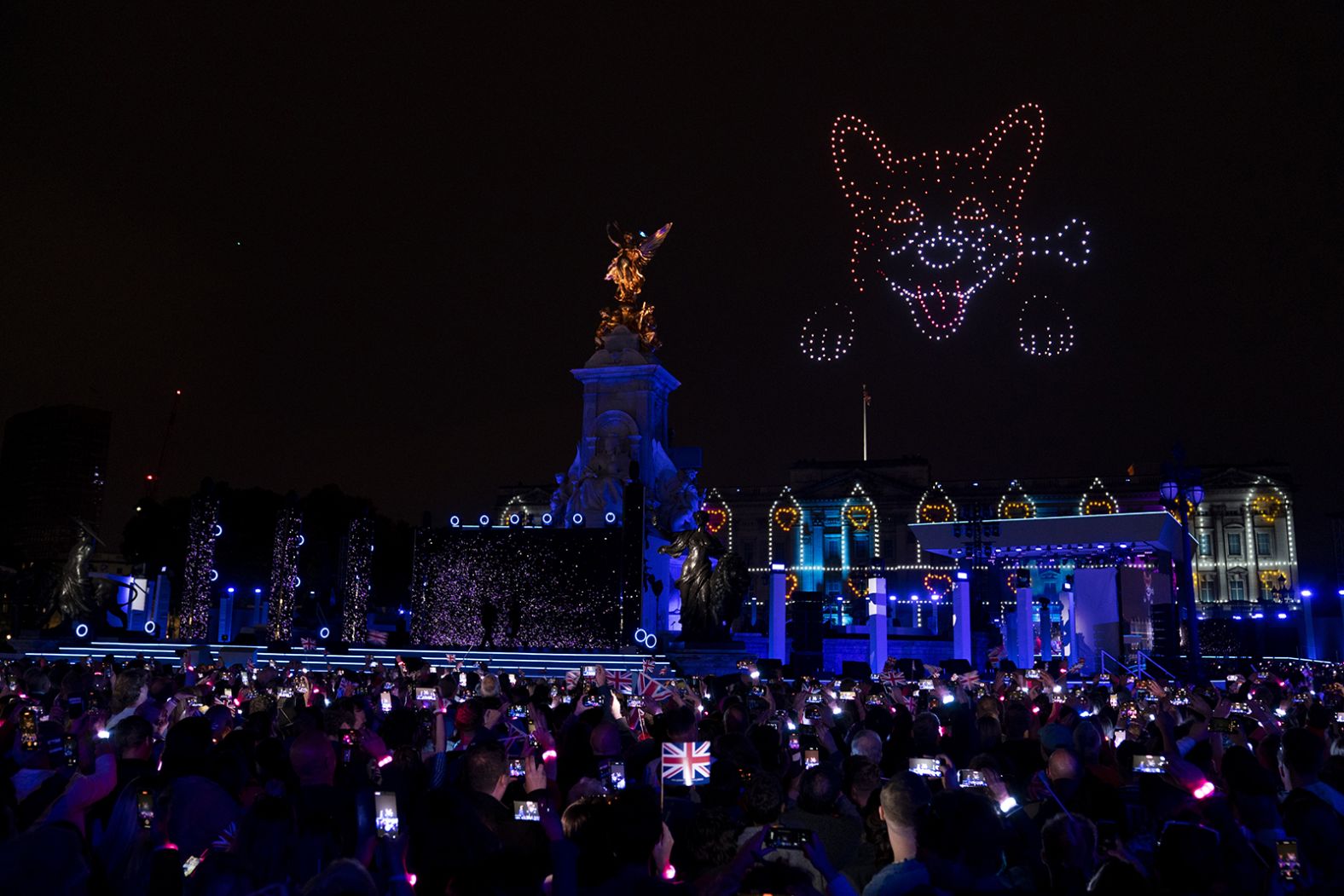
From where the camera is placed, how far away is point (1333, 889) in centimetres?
502

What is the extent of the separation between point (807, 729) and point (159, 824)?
22.3ft

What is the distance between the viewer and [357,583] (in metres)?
38.5

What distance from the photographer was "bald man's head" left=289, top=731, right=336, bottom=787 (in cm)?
672

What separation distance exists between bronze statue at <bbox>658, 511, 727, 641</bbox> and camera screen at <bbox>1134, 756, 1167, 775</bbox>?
90.1ft

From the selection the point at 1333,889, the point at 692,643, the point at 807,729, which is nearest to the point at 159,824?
the point at 1333,889

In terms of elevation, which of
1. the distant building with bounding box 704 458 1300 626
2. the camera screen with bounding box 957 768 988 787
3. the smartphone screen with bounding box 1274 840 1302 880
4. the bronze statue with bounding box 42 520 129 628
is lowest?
the smartphone screen with bounding box 1274 840 1302 880

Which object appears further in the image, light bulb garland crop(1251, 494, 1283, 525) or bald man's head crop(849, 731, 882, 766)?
light bulb garland crop(1251, 494, 1283, 525)

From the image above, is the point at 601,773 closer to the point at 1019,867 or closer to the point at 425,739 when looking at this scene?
the point at 425,739

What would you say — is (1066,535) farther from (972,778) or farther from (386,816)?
(386,816)

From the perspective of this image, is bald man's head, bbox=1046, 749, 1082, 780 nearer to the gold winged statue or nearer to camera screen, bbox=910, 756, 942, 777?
camera screen, bbox=910, 756, 942, 777

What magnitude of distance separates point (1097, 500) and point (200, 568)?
83048 mm

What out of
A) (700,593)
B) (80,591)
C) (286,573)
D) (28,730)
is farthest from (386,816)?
(80,591)

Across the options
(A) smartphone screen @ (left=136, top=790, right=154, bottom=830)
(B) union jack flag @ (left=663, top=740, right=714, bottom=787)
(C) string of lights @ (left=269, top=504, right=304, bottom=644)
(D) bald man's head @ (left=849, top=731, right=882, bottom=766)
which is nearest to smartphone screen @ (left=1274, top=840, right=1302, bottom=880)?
(B) union jack flag @ (left=663, top=740, right=714, bottom=787)

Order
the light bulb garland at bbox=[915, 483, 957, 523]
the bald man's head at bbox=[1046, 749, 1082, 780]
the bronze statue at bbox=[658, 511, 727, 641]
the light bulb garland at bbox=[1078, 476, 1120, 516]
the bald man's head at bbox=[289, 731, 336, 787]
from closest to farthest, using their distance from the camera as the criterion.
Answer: the bald man's head at bbox=[289, 731, 336, 787] < the bald man's head at bbox=[1046, 749, 1082, 780] < the bronze statue at bbox=[658, 511, 727, 641] < the light bulb garland at bbox=[1078, 476, 1120, 516] < the light bulb garland at bbox=[915, 483, 957, 523]
